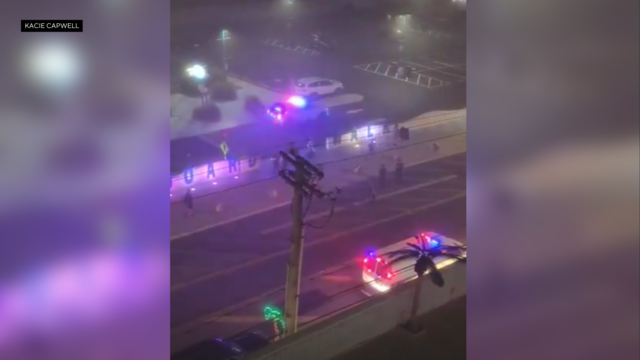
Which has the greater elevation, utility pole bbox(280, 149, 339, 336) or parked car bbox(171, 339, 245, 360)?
utility pole bbox(280, 149, 339, 336)

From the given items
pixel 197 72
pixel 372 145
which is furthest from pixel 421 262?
pixel 197 72

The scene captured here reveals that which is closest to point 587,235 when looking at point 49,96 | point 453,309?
point 453,309

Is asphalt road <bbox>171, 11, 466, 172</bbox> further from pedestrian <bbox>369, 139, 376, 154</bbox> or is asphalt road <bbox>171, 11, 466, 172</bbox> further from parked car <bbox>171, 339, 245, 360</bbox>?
parked car <bbox>171, 339, 245, 360</bbox>

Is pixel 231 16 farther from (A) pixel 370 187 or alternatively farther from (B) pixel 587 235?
(B) pixel 587 235

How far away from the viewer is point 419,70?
1.54 metres

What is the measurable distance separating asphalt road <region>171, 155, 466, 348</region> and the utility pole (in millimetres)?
18

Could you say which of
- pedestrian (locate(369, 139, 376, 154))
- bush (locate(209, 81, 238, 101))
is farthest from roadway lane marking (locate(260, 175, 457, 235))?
bush (locate(209, 81, 238, 101))

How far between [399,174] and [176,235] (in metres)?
0.58

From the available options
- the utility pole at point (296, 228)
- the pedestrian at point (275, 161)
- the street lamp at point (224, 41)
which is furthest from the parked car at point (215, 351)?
the street lamp at point (224, 41)

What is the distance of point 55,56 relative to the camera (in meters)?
1.42

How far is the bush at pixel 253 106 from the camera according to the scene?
1481 mm

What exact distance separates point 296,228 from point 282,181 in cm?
12

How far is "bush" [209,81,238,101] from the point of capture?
147cm

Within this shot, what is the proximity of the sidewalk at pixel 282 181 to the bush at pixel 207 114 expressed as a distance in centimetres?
15
